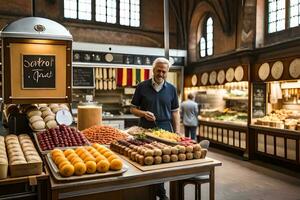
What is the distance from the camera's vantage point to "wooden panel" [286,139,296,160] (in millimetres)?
5648

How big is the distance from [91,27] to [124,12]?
142 cm

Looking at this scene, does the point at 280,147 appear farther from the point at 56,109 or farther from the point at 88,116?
the point at 56,109

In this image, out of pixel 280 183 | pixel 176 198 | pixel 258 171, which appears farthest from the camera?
pixel 258 171

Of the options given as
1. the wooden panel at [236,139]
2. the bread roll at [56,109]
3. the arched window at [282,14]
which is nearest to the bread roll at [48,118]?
the bread roll at [56,109]

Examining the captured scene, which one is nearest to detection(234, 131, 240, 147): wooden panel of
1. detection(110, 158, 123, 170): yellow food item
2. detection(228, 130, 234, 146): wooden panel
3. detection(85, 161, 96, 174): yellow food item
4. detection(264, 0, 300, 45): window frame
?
detection(228, 130, 234, 146): wooden panel

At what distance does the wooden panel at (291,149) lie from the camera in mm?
5648

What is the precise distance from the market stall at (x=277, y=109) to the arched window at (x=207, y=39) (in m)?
2.74

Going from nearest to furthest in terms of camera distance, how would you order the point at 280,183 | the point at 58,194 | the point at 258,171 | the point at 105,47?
the point at 58,194, the point at 280,183, the point at 258,171, the point at 105,47

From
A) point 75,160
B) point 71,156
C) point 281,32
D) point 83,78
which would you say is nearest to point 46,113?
point 71,156

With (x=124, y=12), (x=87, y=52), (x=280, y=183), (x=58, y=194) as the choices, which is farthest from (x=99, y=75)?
(x=58, y=194)

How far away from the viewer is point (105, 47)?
340 inches

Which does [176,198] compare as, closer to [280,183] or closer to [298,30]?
[280,183]

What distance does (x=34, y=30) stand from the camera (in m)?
3.13

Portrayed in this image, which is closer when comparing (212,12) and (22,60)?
(22,60)
